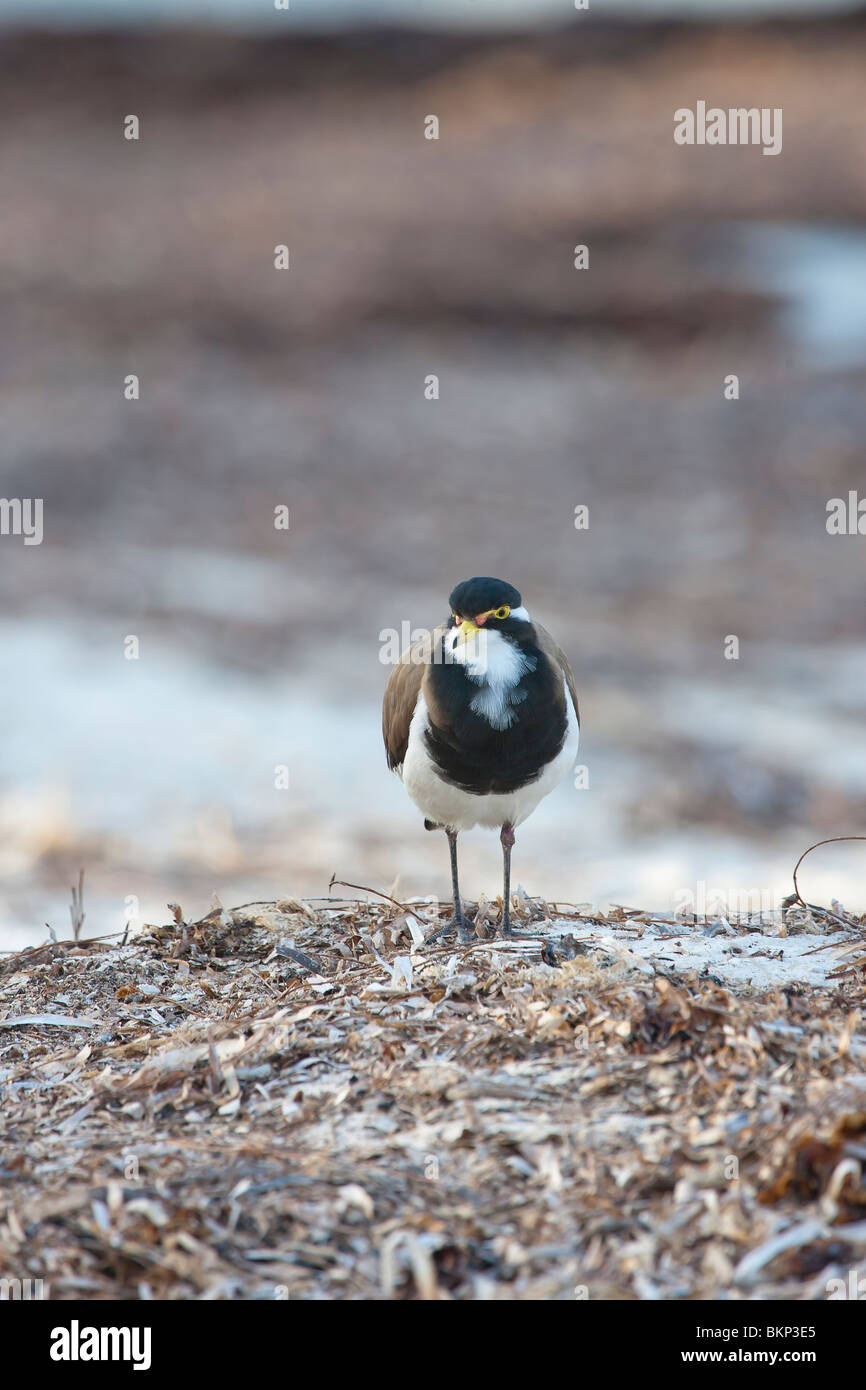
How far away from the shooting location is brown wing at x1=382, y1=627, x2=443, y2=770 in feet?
17.3

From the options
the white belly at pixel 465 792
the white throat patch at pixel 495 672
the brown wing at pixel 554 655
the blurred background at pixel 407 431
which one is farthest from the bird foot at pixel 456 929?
the blurred background at pixel 407 431

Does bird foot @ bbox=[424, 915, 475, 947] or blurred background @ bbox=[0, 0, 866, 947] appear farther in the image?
blurred background @ bbox=[0, 0, 866, 947]

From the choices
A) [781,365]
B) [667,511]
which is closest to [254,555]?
[667,511]

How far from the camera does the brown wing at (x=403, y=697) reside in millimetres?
5273

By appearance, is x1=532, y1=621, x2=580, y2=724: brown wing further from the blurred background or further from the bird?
the blurred background

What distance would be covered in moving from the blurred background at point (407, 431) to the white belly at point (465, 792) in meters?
1.94

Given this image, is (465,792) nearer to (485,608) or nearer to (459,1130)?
(485,608)

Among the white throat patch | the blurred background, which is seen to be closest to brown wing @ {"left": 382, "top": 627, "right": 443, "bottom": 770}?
the white throat patch

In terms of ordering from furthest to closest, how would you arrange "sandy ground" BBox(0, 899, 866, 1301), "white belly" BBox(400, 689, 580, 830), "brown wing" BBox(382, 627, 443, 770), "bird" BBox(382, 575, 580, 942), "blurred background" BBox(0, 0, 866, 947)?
1. "blurred background" BBox(0, 0, 866, 947)
2. "brown wing" BBox(382, 627, 443, 770)
3. "white belly" BBox(400, 689, 580, 830)
4. "bird" BBox(382, 575, 580, 942)
5. "sandy ground" BBox(0, 899, 866, 1301)

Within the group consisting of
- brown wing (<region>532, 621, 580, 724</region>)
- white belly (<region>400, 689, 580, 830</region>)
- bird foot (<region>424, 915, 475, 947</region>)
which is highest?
brown wing (<region>532, 621, 580, 724</region>)

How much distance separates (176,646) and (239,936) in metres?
7.64
